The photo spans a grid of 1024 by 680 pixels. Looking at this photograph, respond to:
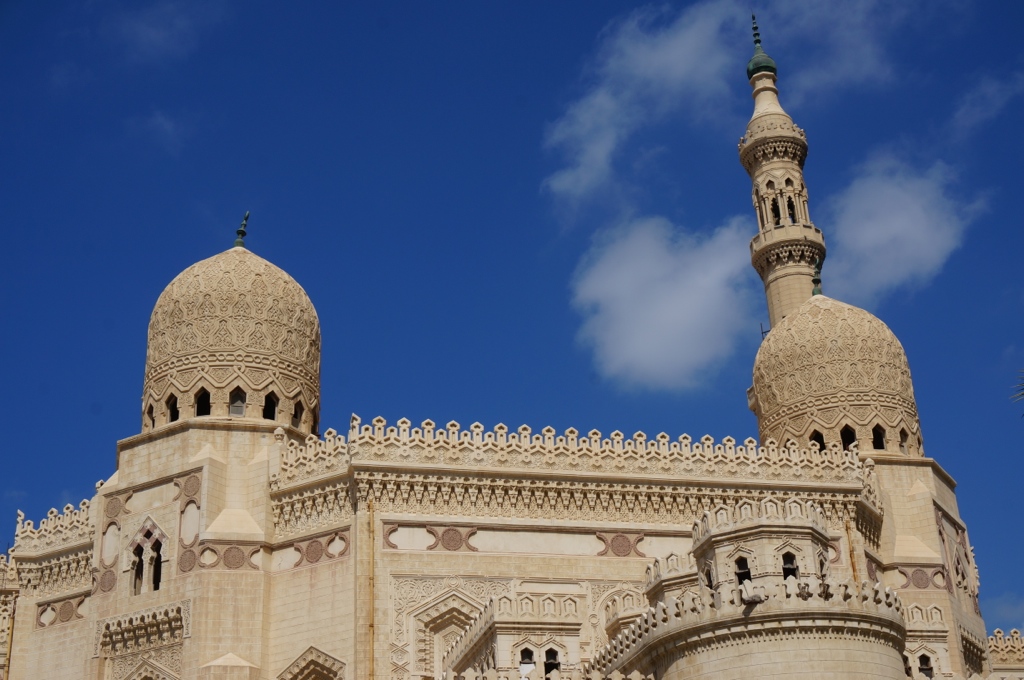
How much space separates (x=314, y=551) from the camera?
1017 inches

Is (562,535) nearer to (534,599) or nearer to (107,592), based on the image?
(534,599)

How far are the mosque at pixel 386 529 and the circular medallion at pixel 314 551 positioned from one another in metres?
0.04

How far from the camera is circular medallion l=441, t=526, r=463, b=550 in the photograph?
84.4 ft

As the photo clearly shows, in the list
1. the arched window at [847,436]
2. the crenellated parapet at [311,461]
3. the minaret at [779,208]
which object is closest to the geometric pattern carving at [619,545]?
the crenellated parapet at [311,461]

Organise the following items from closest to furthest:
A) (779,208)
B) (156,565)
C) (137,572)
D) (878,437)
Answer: (156,565) < (137,572) < (878,437) < (779,208)

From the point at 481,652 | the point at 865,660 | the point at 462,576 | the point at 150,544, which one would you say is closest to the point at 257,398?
the point at 150,544

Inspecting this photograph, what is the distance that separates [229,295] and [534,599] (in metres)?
10.3

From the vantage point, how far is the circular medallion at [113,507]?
88.8ft

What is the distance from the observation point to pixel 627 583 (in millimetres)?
26266

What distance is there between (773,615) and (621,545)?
820 cm

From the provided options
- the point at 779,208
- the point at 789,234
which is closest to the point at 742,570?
the point at 789,234

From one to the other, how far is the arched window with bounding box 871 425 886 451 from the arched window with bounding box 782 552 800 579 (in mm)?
11900

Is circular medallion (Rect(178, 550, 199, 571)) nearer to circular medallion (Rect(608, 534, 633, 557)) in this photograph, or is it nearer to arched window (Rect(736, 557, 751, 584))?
circular medallion (Rect(608, 534, 633, 557))

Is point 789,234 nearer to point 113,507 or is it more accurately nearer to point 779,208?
point 779,208
